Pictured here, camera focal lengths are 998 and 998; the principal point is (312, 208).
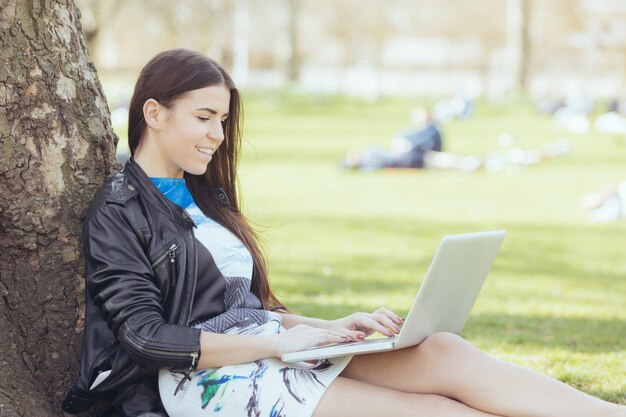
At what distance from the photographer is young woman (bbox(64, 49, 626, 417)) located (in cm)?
262

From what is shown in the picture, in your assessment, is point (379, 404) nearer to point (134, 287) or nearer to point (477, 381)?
point (477, 381)

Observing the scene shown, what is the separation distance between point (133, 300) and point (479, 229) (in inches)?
292

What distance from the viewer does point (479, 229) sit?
970 centimetres

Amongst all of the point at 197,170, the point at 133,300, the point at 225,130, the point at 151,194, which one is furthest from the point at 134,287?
the point at 225,130

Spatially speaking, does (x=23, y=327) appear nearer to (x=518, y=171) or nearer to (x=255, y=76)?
(x=518, y=171)

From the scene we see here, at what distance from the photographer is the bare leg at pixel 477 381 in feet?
8.55

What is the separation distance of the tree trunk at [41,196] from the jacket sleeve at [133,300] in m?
0.33

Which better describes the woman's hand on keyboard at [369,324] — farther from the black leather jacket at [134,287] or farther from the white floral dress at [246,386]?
the black leather jacket at [134,287]

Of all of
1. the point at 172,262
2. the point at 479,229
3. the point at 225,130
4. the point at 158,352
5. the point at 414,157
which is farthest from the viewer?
the point at 414,157

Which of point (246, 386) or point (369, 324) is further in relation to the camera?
point (369, 324)

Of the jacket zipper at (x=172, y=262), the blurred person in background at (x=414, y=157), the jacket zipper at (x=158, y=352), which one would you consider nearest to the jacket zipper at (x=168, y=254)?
the jacket zipper at (x=172, y=262)

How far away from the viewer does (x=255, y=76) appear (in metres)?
51.8

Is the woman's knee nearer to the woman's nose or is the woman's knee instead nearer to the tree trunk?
the woman's nose

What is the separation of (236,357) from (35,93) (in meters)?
1.01
